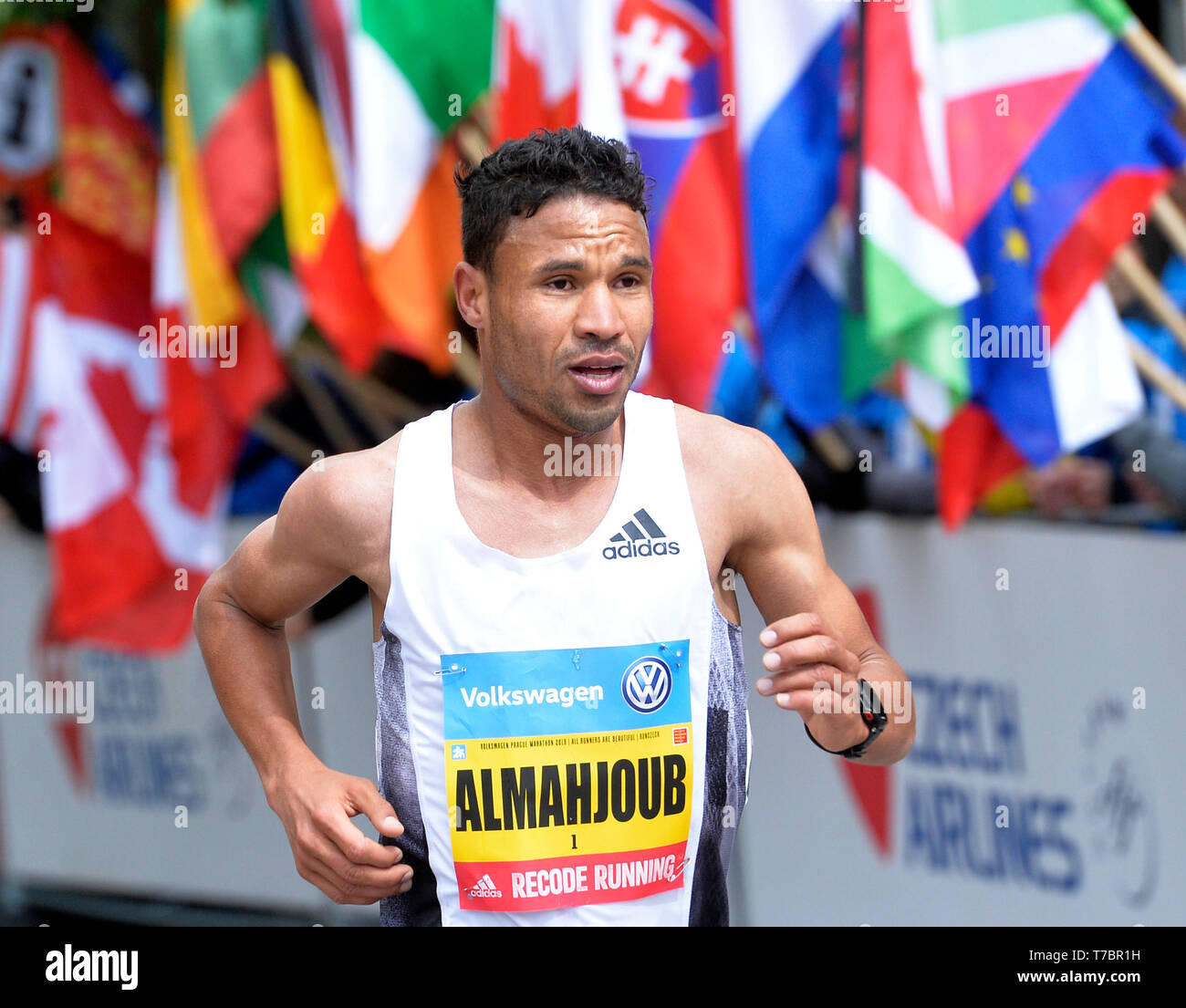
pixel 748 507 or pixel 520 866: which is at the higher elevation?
pixel 748 507

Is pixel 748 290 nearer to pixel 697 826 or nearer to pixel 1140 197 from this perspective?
pixel 1140 197

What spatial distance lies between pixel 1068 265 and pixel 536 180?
2.52 meters

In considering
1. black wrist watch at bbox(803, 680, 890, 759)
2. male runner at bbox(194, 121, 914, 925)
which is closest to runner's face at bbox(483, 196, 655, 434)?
male runner at bbox(194, 121, 914, 925)

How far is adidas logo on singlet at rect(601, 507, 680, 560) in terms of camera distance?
2.75 meters

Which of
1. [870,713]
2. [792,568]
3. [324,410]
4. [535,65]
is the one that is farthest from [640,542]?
[324,410]

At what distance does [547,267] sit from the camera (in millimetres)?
2676

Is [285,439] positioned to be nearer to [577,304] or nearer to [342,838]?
[577,304]

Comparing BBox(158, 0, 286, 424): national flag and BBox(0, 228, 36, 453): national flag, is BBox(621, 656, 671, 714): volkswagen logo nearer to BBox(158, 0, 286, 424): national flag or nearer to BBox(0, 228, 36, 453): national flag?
BBox(158, 0, 286, 424): national flag

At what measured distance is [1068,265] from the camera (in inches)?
183

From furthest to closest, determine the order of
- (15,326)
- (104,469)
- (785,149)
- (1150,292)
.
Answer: (15,326)
(104,469)
(785,149)
(1150,292)
